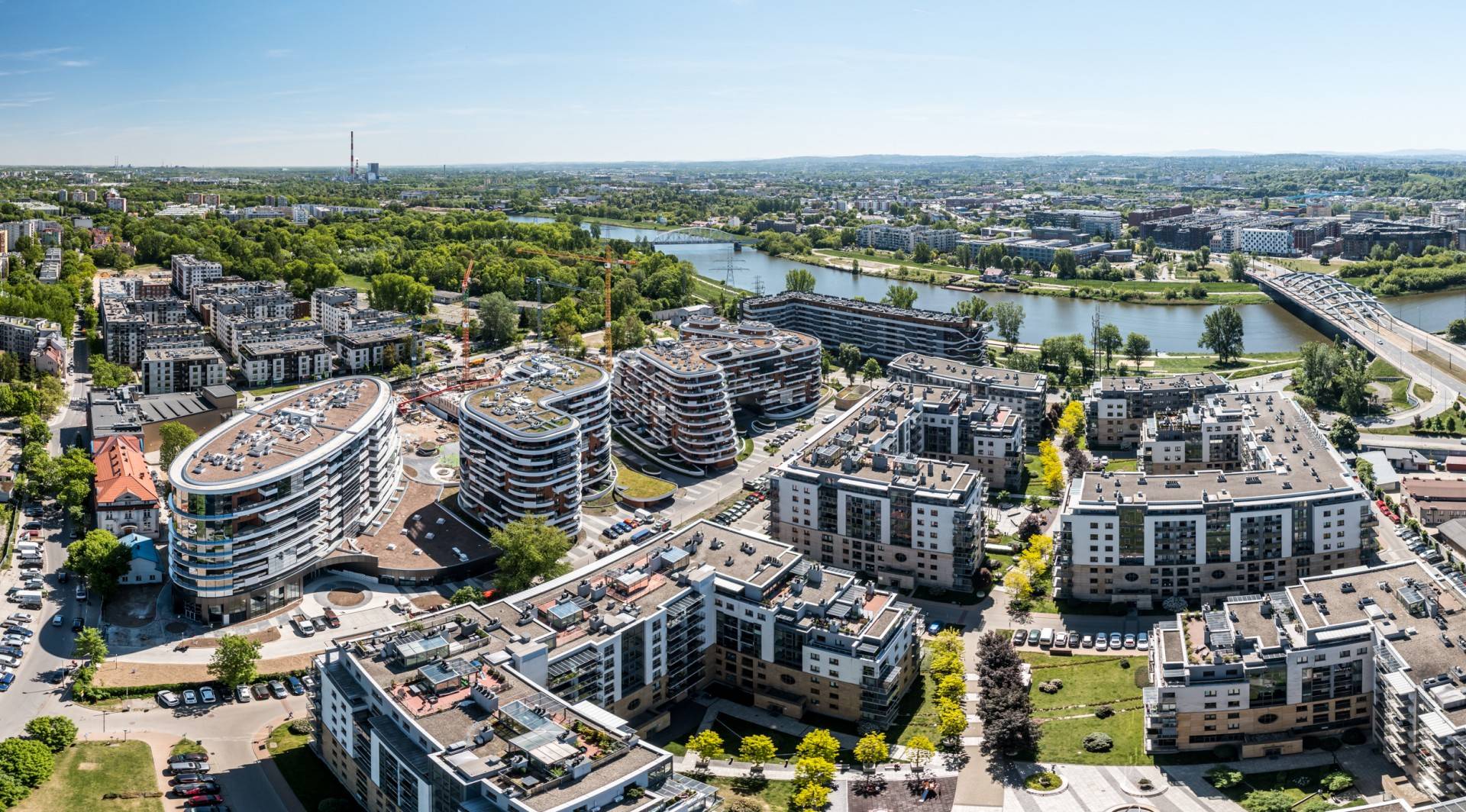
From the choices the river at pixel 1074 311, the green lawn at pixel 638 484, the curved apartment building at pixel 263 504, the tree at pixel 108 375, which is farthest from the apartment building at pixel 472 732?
the river at pixel 1074 311

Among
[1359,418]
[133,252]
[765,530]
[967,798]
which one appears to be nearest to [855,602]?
[967,798]

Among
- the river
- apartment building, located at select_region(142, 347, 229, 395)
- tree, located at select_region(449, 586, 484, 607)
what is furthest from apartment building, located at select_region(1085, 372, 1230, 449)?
apartment building, located at select_region(142, 347, 229, 395)

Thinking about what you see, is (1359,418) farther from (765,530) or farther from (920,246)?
(920,246)

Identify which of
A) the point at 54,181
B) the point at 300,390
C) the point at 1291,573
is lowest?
the point at 1291,573

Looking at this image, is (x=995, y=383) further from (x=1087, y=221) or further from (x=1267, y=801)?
(x=1087, y=221)

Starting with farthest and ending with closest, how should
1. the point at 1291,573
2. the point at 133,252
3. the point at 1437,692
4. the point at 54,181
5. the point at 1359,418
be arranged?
1. the point at 54,181
2. the point at 133,252
3. the point at 1359,418
4. the point at 1291,573
5. the point at 1437,692
